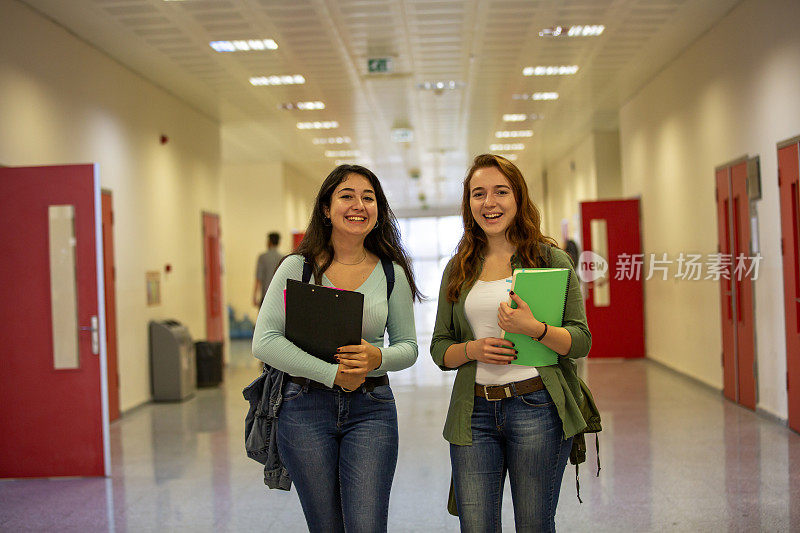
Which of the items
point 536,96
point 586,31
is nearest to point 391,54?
point 586,31

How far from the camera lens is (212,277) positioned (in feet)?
38.4

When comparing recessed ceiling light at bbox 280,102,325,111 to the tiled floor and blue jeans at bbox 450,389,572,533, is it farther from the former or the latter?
blue jeans at bbox 450,389,572,533

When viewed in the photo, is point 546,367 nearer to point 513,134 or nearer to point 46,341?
point 46,341

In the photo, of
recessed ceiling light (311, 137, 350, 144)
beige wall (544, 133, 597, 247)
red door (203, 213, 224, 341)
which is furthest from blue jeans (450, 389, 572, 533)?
recessed ceiling light (311, 137, 350, 144)

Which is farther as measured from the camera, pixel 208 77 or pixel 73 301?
pixel 208 77

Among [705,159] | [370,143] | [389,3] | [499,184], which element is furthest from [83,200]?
[370,143]

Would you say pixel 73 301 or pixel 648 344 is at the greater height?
pixel 73 301

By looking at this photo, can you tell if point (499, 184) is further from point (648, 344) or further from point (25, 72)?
point (648, 344)

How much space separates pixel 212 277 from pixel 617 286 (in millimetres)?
6086

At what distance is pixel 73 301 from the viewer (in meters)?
5.44

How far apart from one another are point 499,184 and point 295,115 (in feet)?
31.7

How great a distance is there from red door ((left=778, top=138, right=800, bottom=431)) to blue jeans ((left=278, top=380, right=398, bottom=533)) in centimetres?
482

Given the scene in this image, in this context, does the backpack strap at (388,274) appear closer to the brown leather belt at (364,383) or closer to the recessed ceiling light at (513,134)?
the brown leather belt at (364,383)

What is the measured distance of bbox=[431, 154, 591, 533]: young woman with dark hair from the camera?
240 cm
